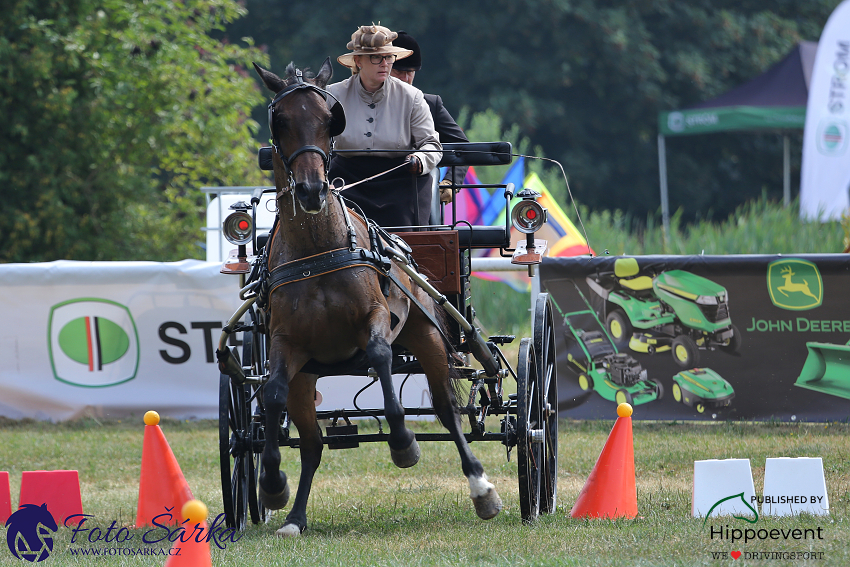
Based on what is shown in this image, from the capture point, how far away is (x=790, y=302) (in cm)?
830

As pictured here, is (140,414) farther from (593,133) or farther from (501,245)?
(593,133)

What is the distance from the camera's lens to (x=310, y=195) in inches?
175

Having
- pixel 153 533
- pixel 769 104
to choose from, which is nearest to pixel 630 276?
pixel 153 533

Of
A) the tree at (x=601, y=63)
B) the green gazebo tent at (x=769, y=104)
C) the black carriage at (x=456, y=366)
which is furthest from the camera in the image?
the tree at (x=601, y=63)

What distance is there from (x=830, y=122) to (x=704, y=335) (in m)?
10.0

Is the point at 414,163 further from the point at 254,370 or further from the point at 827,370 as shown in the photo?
the point at 827,370

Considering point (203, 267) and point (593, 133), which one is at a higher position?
point (593, 133)

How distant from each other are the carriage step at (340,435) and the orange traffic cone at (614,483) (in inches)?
50.5

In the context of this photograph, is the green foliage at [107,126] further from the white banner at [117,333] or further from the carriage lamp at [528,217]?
the carriage lamp at [528,217]

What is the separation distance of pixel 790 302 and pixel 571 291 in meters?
1.79

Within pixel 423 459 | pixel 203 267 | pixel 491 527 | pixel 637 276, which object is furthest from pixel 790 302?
pixel 203 267

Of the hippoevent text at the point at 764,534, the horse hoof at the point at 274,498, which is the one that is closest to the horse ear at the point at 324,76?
the horse hoof at the point at 274,498

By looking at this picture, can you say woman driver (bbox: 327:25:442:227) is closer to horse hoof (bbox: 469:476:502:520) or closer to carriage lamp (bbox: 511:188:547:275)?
carriage lamp (bbox: 511:188:547:275)

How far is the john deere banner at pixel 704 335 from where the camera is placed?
8.21 meters
